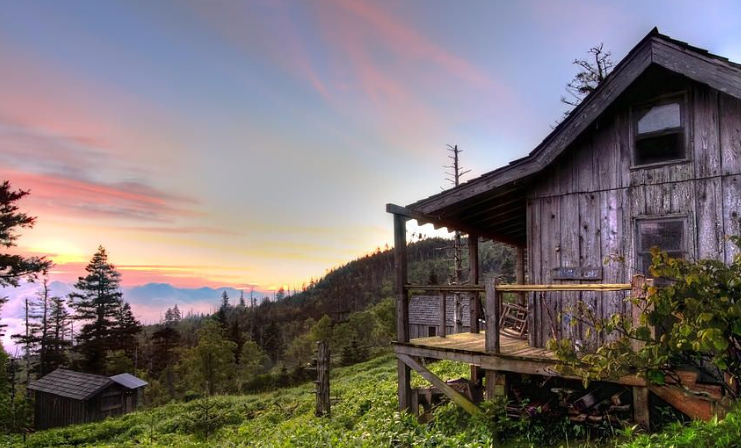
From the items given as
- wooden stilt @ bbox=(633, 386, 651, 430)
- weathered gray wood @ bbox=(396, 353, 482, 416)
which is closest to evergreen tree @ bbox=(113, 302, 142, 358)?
weathered gray wood @ bbox=(396, 353, 482, 416)

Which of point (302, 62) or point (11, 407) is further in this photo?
point (11, 407)

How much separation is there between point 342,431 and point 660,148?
905 centimetres

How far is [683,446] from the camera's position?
4531 mm

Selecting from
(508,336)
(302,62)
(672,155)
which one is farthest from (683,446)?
(302,62)

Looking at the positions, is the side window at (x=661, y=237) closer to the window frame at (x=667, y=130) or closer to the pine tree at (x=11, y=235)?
the window frame at (x=667, y=130)

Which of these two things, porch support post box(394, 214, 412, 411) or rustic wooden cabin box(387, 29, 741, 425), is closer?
rustic wooden cabin box(387, 29, 741, 425)

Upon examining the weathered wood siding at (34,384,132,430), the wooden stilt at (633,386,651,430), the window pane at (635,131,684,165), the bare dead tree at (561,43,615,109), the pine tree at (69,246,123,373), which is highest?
the bare dead tree at (561,43,615,109)

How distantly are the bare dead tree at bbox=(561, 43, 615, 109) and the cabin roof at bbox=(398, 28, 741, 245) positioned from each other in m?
18.4

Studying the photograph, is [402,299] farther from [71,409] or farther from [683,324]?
[71,409]

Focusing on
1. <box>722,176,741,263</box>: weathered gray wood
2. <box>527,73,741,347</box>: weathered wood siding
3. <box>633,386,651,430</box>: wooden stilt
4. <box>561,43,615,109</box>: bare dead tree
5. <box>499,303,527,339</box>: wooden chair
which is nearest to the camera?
<box>633,386,651,430</box>: wooden stilt

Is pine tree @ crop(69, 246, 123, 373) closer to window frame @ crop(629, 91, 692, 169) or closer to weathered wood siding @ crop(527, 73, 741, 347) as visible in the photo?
weathered wood siding @ crop(527, 73, 741, 347)

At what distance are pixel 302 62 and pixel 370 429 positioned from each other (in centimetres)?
1368

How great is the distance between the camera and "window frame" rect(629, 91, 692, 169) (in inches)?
308

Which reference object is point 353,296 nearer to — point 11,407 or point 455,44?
point 11,407
